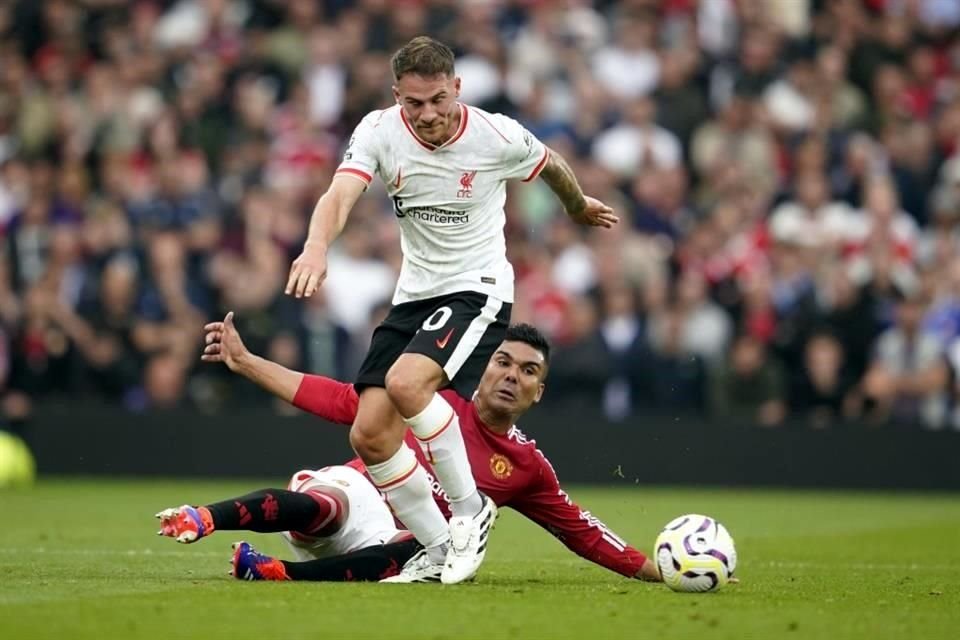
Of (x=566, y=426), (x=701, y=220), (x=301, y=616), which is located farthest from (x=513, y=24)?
(x=301, y=616)

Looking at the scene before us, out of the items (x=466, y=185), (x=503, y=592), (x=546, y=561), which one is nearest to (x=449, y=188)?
(x=466, y=185)

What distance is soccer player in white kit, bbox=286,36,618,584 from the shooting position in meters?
8.86

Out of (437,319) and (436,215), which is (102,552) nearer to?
(437,319)

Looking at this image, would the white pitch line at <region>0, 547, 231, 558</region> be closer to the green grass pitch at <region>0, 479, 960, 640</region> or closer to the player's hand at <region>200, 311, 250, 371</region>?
the green grass pitch at <region>0, 479, 960, 640</region>

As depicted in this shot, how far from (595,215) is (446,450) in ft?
6.10

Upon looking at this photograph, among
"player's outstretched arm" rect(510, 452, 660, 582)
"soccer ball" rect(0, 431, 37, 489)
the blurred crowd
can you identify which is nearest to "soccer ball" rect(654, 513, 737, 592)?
"player's outstretched arm" rect(510, 452, 660, 582)

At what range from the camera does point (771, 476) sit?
61.7 ft

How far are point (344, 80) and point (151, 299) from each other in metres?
3.92

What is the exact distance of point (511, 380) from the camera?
9.62 m

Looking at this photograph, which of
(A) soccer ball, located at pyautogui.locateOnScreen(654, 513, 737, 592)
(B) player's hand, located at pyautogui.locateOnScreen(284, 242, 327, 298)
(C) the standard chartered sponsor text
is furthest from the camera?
(C) the standard chartered sponsor text

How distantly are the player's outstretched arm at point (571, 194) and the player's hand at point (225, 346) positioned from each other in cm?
191

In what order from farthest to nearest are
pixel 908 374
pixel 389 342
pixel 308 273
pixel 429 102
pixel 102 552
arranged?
pixel 908 374 → pixel 102 552 → pixel 389 342 → pixel 429 102 → pixel 308 273

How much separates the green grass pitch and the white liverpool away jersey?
1653 millimetres

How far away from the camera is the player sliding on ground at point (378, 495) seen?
8.99 m
